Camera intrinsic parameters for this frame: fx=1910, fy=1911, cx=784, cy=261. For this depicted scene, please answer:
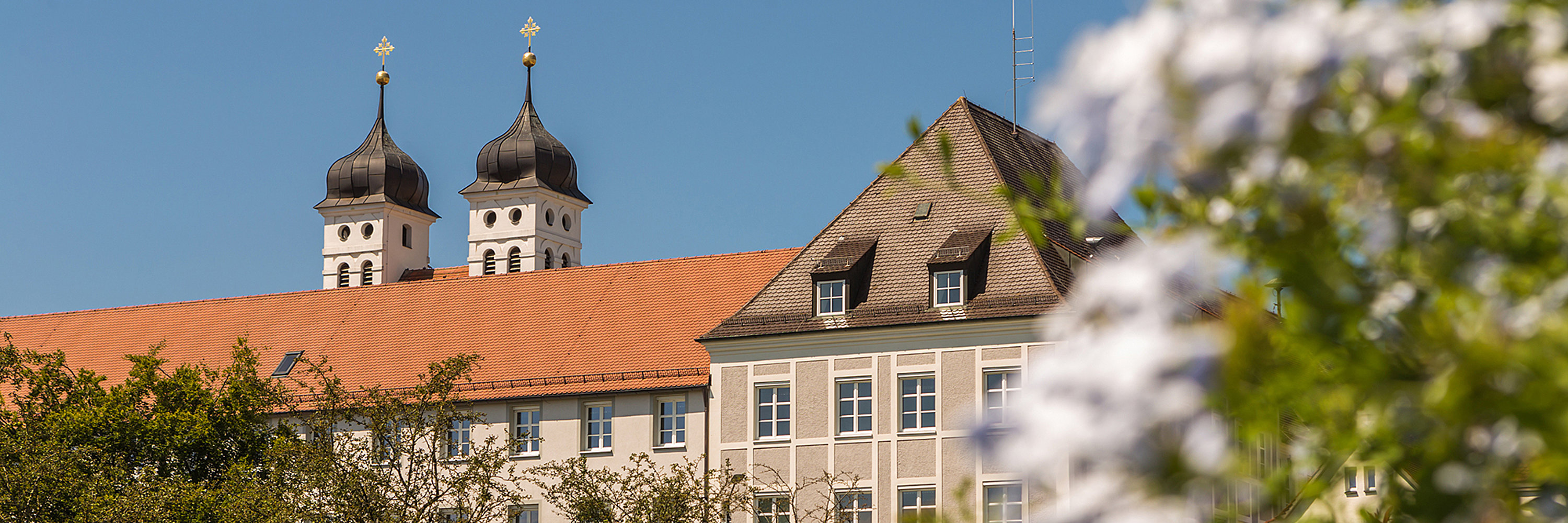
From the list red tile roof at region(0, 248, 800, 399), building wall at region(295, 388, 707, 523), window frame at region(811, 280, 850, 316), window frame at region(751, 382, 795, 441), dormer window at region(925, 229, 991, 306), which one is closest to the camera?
dormer window at region(925, 229, 991, 306)

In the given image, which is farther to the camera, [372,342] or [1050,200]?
[372,342]

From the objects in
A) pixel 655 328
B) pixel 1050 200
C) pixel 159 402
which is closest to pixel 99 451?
pixel 159 402

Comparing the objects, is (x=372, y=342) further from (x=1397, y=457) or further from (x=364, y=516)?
(x=1397, y=457)

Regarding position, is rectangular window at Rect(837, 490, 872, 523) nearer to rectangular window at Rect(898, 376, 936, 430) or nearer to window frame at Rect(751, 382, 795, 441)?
rectangular window at Rect(898, 376, 936, 430)

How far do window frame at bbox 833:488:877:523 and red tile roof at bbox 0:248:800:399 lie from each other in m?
5.18

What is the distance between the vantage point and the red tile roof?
44.3m

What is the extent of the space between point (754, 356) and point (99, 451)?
13.5 metres

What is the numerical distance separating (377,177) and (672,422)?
5157 centimetres

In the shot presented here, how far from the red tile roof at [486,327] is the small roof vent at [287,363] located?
28 cm

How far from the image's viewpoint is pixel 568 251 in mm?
94562

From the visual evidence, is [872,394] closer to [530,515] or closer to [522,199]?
[530,515]

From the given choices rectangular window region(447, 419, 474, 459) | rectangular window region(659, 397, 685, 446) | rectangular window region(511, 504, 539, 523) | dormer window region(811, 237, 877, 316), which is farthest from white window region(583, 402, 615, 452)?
dormer window region(811, 237, 877, 316)

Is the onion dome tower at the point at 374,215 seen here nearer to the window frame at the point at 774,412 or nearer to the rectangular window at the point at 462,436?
the rectangular window at the point at 462,436

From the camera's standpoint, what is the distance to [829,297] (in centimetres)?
3931
